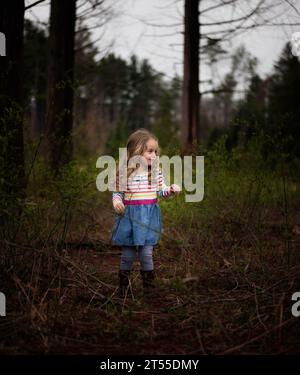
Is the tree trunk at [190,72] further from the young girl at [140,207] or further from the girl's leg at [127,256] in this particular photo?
the girl's leg at [127,256]

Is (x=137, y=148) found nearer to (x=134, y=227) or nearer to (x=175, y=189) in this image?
(x=175, y=189)

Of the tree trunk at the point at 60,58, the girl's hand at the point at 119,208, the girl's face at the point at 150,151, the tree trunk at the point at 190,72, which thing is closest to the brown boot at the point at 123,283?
the girl's hand at the point at 119,208

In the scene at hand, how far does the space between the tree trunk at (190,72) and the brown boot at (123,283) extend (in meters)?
7.23

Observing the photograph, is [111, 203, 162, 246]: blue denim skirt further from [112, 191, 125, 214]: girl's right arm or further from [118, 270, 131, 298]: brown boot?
[118, 270, 131, 298]: brown boot

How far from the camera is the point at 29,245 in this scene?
352 centimetres

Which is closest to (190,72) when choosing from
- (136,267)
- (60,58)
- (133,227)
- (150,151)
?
(60,58)

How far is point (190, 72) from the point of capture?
11.2 meters

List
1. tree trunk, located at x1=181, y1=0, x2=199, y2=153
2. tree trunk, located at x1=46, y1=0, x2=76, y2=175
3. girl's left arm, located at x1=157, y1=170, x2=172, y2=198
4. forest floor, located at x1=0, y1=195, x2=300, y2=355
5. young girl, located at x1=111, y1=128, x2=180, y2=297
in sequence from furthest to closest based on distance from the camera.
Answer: tree trunk, located at x1=181, y1=0, x2=199, y2=153, tree trunk, located at x1=46, y1=0, x2=76, y2=175, girl's left arm, located at x1=157, y1=170, x2=172, y2=198, young girl, located at x1=111, y1=128, x2=180, y2=297, forest floor, located at x1=0, y1=195, x2=300, y2=355

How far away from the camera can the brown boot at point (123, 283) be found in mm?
3576

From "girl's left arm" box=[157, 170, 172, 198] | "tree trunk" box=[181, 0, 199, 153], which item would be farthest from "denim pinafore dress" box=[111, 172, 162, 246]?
"tree trunk" box=[181, 0, 199, 153]

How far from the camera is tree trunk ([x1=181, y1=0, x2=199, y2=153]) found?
11.0m

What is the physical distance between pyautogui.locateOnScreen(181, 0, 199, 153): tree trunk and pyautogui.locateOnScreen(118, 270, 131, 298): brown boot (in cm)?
723
